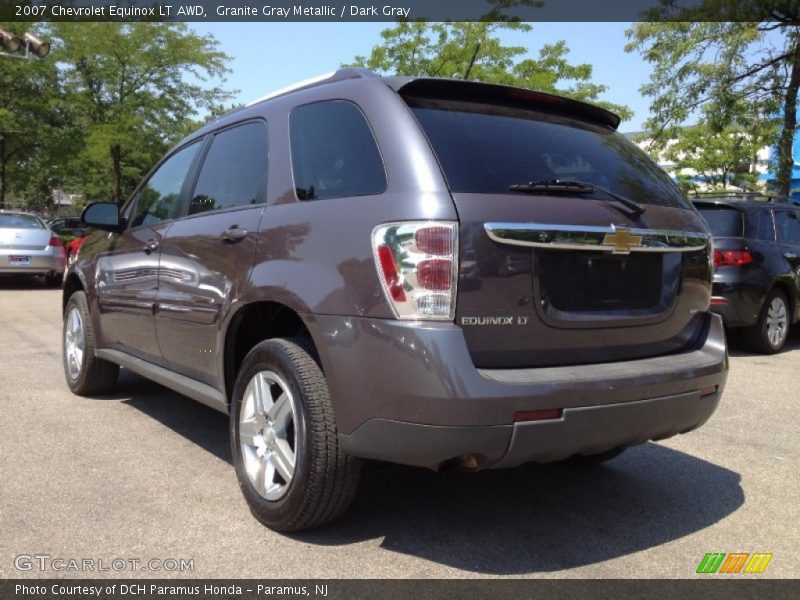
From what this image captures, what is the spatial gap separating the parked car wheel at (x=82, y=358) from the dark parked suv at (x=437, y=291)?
1805 mm

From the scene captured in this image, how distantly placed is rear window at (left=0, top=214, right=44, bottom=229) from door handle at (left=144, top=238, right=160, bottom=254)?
452 inches

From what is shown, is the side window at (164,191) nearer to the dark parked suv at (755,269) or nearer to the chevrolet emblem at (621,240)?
the chevrolet emblem at (621,240)

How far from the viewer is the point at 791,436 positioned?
470 centimetres

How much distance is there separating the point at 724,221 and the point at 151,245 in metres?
6.02

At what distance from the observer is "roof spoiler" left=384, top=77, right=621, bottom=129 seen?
298cm

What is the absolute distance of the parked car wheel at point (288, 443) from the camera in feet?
9.14

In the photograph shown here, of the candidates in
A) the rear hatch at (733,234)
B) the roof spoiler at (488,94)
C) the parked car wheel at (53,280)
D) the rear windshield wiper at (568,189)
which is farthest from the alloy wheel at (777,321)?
the parked car wheel at (53,280)

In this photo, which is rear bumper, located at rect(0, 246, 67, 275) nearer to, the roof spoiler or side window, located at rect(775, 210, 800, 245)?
side window, located at rect(775, 210, 800, 245)

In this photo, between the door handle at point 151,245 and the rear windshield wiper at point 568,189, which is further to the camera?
the door handle at point 151,245

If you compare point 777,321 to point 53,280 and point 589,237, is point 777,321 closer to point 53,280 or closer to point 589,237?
point 589,237

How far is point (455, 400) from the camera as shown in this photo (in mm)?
2465

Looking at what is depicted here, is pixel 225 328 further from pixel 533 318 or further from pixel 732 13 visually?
pixel 732 13

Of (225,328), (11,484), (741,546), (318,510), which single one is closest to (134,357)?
(11,484)

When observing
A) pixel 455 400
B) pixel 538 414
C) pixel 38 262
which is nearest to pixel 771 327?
pixel 538 414
